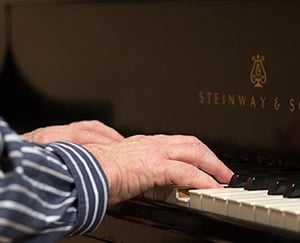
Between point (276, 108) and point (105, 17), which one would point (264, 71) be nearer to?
point (276, 108)

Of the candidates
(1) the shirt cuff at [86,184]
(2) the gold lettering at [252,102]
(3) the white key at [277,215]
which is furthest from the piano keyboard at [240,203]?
(2) the gold lettering at [252,102]

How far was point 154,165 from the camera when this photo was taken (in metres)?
1.27

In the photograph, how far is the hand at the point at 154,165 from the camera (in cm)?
124

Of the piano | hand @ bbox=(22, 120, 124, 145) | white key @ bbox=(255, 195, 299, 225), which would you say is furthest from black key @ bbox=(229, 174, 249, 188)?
hand @ bbox=(22, 120, 124, 145)

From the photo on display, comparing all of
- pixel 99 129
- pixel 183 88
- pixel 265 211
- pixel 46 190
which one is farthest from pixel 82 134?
pixel 265 211

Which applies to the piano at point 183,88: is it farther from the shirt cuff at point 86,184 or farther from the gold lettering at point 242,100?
the shirt cuff at point 86,184

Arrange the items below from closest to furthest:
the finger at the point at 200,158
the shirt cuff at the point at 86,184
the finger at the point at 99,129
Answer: the shirt cuff at the point at 86,184 → the finger at the point at 200,158 → the finger at the point at 99,129

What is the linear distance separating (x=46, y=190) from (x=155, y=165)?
0.19m

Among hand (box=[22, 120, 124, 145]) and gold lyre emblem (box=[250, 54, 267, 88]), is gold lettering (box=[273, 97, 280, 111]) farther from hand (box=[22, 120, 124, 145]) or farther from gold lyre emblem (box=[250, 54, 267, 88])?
hand (box=[22, 120, 124, 145])

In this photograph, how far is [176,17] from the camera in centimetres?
158

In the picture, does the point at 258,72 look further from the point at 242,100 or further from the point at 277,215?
the point at 277,215

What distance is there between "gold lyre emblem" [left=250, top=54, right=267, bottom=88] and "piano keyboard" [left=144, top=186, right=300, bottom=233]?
229mm

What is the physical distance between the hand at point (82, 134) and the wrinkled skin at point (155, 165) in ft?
0.69

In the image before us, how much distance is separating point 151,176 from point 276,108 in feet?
0.85
